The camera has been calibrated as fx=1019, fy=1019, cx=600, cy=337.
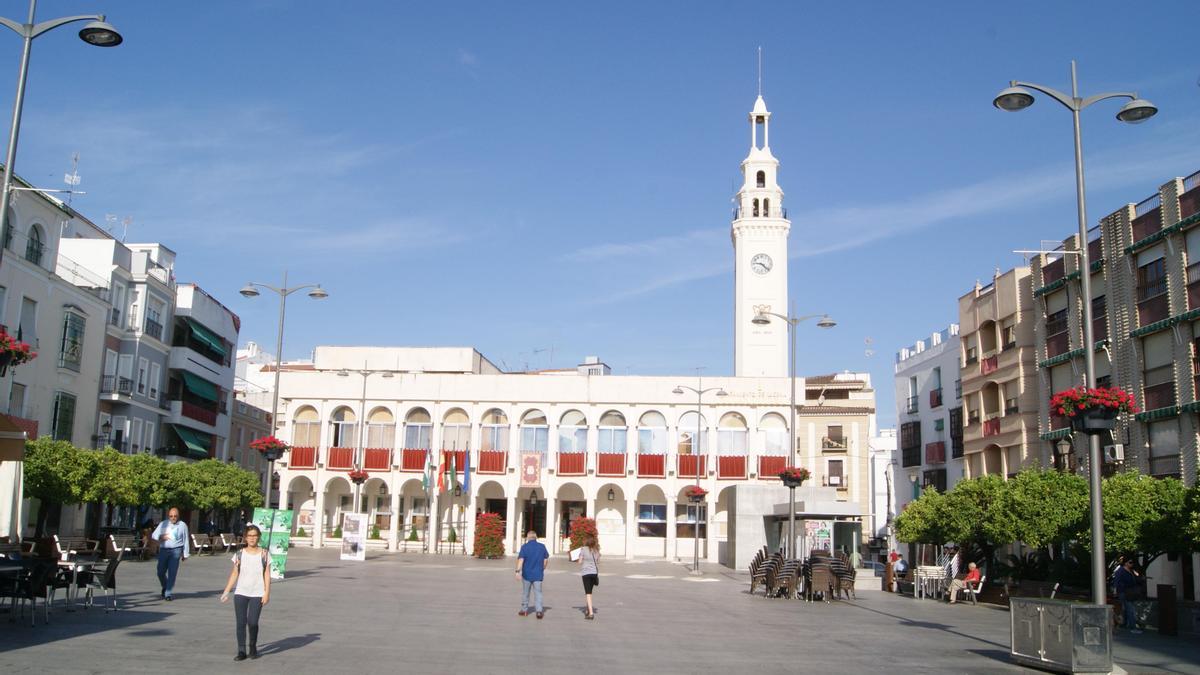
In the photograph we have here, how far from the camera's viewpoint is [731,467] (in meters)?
62.0

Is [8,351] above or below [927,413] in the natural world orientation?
below

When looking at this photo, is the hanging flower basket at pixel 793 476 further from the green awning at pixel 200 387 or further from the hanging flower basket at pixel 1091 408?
→ the green awning at pixel 200 387

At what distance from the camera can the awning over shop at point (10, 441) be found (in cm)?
1697

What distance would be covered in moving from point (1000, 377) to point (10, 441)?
4207 cm

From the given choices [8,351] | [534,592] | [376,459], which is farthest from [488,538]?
[8,351]

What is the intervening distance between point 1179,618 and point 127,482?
107 ft

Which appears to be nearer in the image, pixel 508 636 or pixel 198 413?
pixel 508 636

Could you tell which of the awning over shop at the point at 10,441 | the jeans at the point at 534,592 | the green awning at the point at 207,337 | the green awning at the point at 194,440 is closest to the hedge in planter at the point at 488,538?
the green awning at the point at 194,440

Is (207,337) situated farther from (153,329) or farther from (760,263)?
(760,263)

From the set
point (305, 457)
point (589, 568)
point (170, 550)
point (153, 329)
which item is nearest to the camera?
point (170, 550)

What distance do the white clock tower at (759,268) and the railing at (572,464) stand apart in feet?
57.1

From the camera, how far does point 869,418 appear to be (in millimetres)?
78688

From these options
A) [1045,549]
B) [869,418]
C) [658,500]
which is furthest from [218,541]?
[869,418]

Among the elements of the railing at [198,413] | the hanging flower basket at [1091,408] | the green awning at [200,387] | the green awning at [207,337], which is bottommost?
the hanging flower basket at [1091,408]
